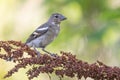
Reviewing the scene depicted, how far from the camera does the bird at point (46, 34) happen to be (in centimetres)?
835

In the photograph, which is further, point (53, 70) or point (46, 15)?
point (46, 15)

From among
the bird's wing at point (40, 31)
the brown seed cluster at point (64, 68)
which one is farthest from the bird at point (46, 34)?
Result: the brown seed cluster at point (64, 68)

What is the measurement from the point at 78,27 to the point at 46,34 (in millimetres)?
2627

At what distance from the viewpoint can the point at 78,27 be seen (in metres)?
11.2

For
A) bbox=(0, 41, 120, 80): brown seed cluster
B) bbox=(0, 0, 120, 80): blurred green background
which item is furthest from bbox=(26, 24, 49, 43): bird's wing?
bbox=(0, 41, 120, 80): brown seed cluster

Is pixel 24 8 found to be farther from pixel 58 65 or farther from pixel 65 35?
pixel 58 65

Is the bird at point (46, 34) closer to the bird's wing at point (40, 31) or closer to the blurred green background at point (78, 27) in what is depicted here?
the bird's wing at point (40, 31)

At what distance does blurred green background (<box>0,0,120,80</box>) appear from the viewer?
9.63 metres

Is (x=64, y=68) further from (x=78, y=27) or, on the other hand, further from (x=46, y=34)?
A: (x=78, y=27)

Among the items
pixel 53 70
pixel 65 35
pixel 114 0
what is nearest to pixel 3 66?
pixel 65 35

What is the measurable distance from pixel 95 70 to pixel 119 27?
4.18 metres

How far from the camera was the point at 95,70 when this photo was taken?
5.41 m

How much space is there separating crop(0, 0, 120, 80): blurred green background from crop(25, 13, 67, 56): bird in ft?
2.73

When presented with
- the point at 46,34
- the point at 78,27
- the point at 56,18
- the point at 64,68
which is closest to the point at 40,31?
the point at 46,34
